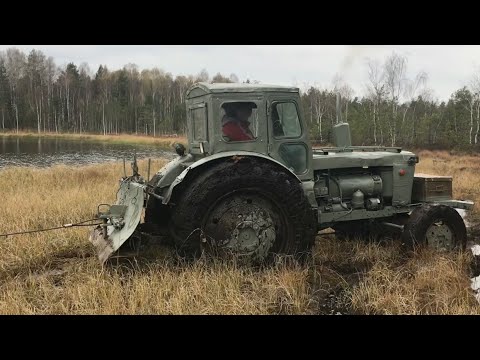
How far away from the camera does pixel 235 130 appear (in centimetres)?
551

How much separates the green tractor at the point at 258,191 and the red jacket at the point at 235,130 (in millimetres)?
12

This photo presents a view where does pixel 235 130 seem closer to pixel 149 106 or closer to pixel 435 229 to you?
pixel 435 229

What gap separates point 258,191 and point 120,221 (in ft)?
5.59

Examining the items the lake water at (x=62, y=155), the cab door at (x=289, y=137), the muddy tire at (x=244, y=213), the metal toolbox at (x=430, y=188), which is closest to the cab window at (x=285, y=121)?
the cab door at (x=289, y=137)

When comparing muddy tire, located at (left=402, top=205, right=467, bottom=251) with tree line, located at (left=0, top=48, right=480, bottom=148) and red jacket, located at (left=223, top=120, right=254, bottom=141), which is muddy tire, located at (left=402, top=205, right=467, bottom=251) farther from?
tree line, located at (left=0, top=48, right=480, bottom=148)

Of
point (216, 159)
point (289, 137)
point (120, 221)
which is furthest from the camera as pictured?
point (289, 137)

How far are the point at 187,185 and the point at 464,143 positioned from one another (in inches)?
1215

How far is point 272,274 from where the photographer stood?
16.7ft

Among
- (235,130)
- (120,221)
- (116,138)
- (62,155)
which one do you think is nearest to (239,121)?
(235,130)

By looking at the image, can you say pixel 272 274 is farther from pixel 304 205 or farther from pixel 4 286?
pixel 4 286

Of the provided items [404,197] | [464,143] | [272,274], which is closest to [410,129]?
[464,143]

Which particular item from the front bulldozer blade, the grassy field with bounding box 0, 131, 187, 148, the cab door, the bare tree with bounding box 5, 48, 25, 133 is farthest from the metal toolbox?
the bare tree with bounding box 5, 48, 25, 133

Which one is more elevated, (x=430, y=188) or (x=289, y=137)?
(x=289, y=137)

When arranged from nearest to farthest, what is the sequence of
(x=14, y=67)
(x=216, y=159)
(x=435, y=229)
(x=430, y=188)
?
(x=216, y=159)
(x=435, y=229)
(x=430, y=188)
(x=14, y=67)
